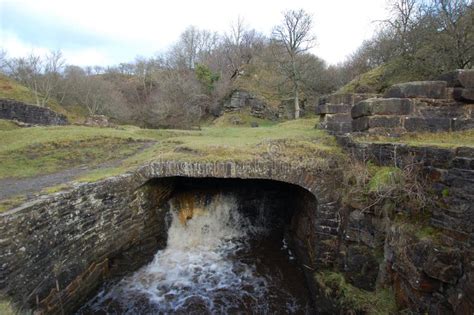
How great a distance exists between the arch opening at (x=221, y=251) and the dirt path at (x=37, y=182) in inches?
58.9

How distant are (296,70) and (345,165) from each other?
793 inches

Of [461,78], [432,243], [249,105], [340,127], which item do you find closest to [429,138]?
[461,78]

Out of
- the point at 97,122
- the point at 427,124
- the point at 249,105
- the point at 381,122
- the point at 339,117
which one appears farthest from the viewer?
the point at 249,105

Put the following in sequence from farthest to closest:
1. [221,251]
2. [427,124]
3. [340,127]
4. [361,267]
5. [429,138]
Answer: [340,127] < [221,251] < [427,124] < [429,138] < [361,267]

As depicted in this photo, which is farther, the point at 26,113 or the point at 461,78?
the point at 26,113

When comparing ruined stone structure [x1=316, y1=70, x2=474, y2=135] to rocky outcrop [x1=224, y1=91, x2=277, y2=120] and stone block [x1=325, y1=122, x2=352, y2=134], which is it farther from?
rocky outcrop [x1=224, y1=91, x2=277, y2=120]

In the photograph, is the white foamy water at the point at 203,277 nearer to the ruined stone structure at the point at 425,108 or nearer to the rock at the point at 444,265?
the rock at the point at 444,265

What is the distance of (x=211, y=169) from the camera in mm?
5828

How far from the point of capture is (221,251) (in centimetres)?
698

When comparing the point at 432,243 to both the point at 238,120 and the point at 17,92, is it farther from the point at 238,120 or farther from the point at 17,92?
the point at 17,92

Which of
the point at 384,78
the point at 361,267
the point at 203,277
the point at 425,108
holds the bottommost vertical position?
the point at 203,277

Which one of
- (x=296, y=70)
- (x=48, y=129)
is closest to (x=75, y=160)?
(x=48, y=129)

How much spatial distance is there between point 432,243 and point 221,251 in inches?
190

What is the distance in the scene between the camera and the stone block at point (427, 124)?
4.91m
